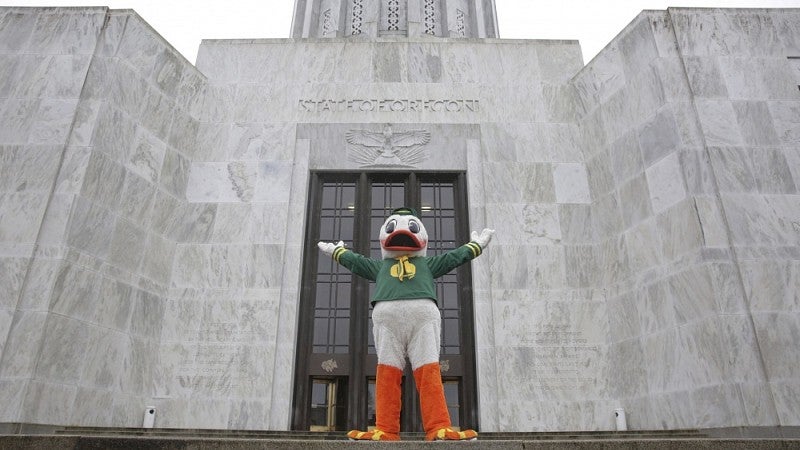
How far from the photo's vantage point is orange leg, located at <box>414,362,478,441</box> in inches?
245

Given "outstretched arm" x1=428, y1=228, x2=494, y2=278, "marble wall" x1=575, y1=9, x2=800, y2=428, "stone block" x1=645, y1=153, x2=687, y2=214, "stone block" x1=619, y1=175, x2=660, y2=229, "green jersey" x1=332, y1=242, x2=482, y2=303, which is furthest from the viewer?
"stone block" x1=619, y1=175, x2=660, y2=229

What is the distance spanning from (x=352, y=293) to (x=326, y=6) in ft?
60.7

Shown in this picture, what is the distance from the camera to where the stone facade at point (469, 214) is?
10133 mm

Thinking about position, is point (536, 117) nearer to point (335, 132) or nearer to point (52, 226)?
point (335, 132)

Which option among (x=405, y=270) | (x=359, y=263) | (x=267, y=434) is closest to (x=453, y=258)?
(x=405, y=270)

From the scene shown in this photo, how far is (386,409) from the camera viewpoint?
657 cm

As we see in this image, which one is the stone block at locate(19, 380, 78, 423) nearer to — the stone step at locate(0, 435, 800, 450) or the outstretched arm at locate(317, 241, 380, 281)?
the stone step at locate(0, 435, 800, 450)

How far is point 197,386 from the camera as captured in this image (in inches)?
460

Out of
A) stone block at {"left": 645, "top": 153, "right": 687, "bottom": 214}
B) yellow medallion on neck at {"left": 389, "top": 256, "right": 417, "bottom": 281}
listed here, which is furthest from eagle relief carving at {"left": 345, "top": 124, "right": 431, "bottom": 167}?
yellow medallion on neck at {"left": 389, "top": 256, "right": 417, "bottom": 281}

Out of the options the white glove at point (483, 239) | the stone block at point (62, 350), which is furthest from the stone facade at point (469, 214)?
the white glove at point (483, 239)

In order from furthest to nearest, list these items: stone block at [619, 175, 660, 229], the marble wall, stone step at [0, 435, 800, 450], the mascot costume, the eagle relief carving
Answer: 1. the eagle relief carving
2. stone block at [619, 175, 660, 229]
3. the marble wall
4. the mascot costume
5. stone step at [0, 435, 800, 450]

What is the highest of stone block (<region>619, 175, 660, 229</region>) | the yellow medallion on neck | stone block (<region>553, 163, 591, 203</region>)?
stone block (<region>553, 163, 591, 203</region>)

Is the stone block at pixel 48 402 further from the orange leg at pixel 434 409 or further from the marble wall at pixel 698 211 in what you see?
the marble wall at pixel 698 211

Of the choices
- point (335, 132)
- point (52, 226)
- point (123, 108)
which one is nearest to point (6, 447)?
point (52, 226)
